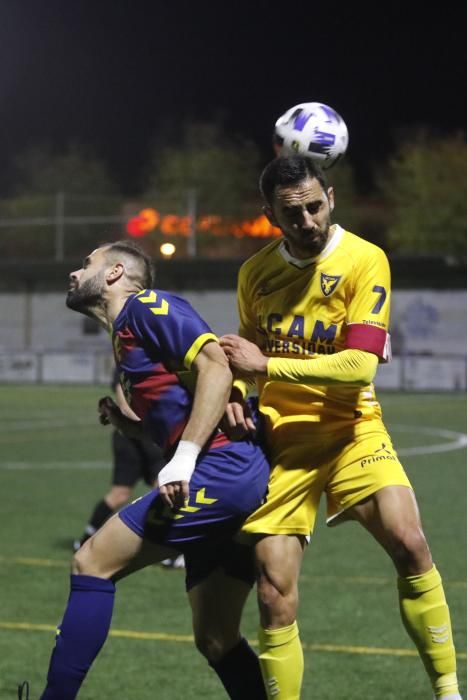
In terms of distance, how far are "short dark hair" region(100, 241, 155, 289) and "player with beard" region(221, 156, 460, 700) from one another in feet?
1.40

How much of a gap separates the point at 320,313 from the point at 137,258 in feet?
2.76

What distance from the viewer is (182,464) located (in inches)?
191

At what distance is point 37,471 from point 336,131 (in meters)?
12.9

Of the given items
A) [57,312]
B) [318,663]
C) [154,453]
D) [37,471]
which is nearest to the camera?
[318,663]

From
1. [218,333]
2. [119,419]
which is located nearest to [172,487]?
[119,419]

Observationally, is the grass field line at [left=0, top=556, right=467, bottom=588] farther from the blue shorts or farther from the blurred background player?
the blue shorts

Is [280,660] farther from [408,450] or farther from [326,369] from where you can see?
[408,450]

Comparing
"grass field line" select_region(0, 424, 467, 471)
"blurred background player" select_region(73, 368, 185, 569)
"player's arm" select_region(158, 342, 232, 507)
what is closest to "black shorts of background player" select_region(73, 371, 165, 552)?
"blurred background player" select_region(73, 368, 185, 569)

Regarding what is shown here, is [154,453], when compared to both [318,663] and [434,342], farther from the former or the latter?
[434,342]

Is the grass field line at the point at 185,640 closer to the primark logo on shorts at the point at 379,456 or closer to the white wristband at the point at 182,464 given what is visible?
the primark logo on shorts at the point at 379,456

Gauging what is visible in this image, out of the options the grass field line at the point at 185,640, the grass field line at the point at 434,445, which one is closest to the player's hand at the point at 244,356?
the grass field line at the point at 185,640

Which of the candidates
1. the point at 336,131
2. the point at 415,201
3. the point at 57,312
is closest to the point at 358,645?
the point at 336,131

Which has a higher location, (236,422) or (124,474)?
(236,422)

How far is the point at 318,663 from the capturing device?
24.0 feet
